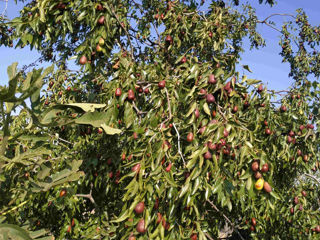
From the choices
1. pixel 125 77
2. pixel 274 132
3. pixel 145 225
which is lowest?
pixel 145 225

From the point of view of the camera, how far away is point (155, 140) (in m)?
2.09

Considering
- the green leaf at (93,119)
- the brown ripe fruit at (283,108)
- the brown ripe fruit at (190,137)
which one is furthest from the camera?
the brown ripe fruit at (283,108)

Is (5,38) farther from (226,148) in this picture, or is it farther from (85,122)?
(85,122)

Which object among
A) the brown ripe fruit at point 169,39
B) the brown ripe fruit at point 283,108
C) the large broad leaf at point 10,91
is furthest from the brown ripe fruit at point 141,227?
the brown ripe fruit at point 169,39

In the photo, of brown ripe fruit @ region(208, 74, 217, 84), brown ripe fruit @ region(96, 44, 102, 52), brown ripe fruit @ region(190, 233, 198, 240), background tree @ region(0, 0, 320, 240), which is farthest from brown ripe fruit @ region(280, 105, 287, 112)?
brown ripe fruit @ region(96, 44, 102, 52)

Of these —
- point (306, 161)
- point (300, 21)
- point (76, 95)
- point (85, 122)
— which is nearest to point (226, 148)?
point (306, 161)

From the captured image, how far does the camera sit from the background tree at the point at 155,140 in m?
1.10

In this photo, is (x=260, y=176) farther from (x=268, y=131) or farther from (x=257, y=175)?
(x=268, y=131)

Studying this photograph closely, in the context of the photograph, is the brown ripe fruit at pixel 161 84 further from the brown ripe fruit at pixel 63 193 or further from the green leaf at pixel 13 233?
the green leaf at pixel 13 233

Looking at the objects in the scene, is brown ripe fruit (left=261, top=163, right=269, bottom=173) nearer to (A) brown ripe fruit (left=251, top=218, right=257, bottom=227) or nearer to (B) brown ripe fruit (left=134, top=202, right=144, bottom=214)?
(B) brown ripe fruit (left=134, top=202, right=144, bottom=214)

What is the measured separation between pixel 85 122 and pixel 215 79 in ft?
4.70

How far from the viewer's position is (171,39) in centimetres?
388

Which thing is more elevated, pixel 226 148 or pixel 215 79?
pixel 215 79

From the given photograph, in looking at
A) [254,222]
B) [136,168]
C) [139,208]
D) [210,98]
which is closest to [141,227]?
[139,208]
